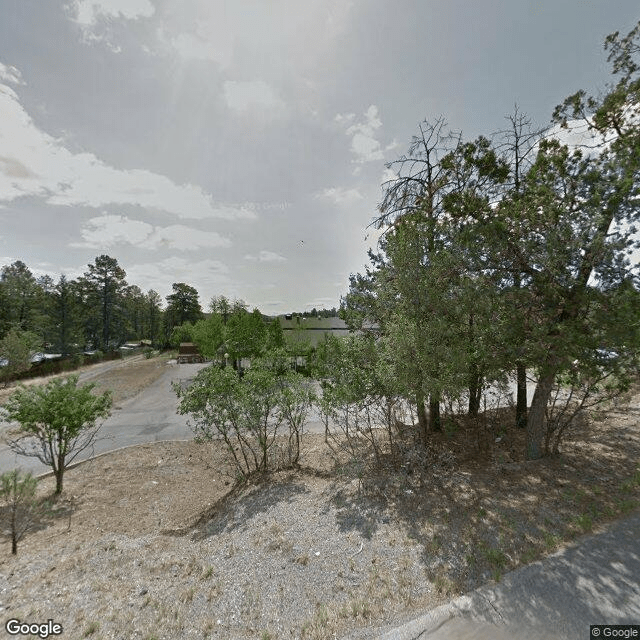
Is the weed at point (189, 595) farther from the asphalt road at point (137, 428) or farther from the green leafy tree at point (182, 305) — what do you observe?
the green leafy tree at point (182, 305)

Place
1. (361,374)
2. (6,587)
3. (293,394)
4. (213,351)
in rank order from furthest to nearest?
(213,351) < (293,394) < (361,374) < (6,587)

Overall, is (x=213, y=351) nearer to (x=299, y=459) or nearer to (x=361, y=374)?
(x=299, y=459)

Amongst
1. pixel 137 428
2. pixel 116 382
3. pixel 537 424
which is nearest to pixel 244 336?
pixel 137 428

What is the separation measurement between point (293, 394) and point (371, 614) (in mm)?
4561

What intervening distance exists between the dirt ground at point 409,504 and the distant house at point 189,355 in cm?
2709

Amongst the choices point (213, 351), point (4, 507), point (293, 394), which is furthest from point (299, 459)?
point (213, 351)

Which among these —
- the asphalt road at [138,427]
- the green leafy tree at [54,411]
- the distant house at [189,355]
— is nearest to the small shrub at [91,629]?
the green leafy tree at [54,411]

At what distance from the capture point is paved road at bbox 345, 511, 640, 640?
280 centimetres

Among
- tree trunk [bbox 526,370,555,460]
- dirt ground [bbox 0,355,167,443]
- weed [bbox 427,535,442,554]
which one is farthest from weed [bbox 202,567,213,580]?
dirt ground [bbox 0,355,167,443]

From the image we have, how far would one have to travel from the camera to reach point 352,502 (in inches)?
224

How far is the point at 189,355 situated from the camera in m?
36.4

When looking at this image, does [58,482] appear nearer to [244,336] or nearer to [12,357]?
[244,336]

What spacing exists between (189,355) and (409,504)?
35857 millimetres

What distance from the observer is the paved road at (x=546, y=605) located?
2.80m
